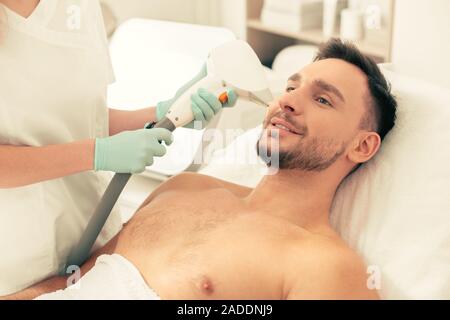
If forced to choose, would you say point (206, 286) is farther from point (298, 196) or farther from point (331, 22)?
point (331, 22)

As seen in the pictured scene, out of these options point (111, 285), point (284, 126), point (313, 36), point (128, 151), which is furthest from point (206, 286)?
point (313, 36)

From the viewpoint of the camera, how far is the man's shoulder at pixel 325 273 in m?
1.17

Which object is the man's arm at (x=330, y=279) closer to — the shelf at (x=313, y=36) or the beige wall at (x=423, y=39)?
the beige wall at (x=423, y=39)

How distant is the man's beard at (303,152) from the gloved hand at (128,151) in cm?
27

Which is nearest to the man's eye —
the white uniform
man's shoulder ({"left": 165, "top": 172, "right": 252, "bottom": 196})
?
man's shoulder ({"left": 165, "top": 172, "right": 252, "bottom": 196})

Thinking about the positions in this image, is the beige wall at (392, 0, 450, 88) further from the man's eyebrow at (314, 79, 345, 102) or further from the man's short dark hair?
the man's eyebrow at (314, 79, 345, 102)

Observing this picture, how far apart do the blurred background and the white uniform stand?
1090 millimetres

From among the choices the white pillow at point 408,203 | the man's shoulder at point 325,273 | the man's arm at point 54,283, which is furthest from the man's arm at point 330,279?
the man's arm at point 54,283

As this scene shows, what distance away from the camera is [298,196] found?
4.84ft

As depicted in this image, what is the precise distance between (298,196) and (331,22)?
1.17m

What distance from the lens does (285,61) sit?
2.61 meters

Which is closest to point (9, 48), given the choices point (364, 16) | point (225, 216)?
point (225, 216)

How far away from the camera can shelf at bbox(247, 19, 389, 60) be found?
2227 mm
